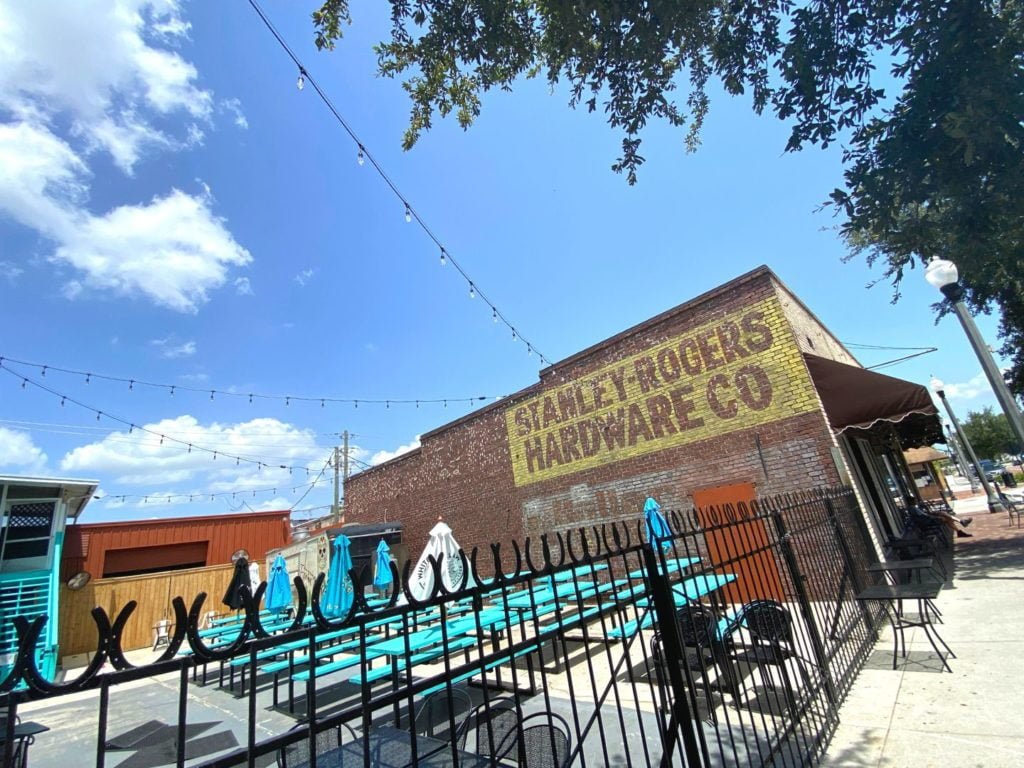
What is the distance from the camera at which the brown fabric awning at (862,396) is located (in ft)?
23.8

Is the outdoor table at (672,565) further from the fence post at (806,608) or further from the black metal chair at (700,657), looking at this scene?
the fence post at (806,608)

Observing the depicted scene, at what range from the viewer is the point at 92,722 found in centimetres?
726

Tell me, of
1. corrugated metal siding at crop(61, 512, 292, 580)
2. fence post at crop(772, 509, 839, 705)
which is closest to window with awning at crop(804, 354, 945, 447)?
fence post at crop(772, 509, 839, 705)

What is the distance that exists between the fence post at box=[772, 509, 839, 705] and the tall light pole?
2413 millimetres

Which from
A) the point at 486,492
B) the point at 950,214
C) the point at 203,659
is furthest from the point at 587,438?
the point at 203,659

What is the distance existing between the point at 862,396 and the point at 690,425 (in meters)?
2.93

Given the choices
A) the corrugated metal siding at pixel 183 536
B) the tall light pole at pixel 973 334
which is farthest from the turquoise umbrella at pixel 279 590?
the tall light pole at pixel 973 334

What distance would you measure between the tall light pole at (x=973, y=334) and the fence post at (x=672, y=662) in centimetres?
424

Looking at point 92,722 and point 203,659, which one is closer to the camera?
point 203,659

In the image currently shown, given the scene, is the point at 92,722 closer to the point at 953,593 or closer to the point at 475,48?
the point at 475,48

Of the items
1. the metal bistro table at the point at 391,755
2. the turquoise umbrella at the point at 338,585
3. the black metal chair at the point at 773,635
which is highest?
the turquoise umbrella at the point at 338,585

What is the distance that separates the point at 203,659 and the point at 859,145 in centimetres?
599

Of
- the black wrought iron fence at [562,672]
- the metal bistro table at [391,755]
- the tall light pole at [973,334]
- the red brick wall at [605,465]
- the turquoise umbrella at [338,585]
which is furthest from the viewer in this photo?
the red brick wall at [605,465]

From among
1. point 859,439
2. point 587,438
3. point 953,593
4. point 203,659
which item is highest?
point 587,438
